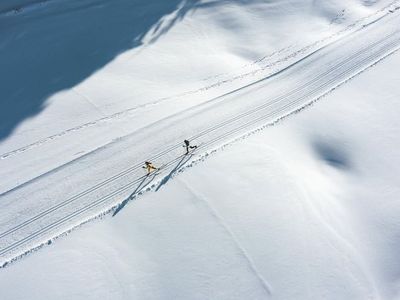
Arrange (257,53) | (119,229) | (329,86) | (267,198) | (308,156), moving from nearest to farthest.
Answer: (119,229)
(267,198)
(308,156)
(329,86)
(257,53)

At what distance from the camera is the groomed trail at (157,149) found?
55.8 feet

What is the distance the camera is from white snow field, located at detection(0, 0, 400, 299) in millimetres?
15773

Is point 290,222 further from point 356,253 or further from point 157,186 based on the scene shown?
point 157,186

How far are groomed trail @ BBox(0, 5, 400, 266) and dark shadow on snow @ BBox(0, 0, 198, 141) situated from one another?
4.50m

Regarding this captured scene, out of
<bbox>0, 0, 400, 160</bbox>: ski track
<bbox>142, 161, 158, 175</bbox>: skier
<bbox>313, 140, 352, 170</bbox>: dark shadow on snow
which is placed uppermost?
<bbox>0, 0, 400, 160</bbox>: ski track

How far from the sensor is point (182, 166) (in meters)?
18.9

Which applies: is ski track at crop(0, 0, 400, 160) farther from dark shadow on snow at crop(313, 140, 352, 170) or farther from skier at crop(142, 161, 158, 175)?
dark shadow on snow at crop(313, 140, 352, 170)

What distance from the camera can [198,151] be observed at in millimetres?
19656

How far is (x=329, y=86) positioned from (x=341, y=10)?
340 inches

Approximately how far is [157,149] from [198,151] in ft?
5.80

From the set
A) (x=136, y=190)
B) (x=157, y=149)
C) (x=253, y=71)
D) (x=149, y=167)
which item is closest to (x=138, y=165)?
(x=149, y=167)

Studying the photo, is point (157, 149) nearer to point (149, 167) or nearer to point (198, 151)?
point (149, 167)

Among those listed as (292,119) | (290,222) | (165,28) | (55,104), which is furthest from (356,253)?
(165,28)

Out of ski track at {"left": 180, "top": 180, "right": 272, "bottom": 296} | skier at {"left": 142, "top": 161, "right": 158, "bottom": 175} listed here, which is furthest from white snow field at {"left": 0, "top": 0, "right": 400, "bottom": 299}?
skier at {"left": 142, "top": 161, "right": 158, "bottom": 175}
